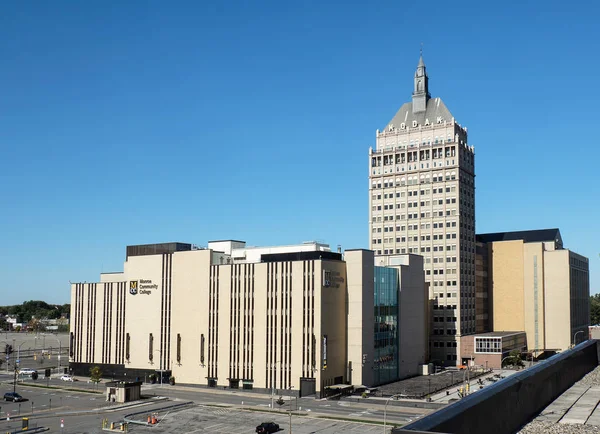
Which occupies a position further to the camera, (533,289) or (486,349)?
(533,289)

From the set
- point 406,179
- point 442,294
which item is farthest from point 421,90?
point 442,294

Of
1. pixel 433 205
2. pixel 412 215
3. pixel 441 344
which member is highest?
pixel 433 205

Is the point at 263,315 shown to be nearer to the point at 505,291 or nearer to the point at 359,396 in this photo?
the point at 359,396

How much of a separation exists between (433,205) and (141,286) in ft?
270

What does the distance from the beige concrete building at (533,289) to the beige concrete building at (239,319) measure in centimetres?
4799

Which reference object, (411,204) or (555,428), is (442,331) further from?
(555,428)

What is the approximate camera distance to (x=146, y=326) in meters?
144

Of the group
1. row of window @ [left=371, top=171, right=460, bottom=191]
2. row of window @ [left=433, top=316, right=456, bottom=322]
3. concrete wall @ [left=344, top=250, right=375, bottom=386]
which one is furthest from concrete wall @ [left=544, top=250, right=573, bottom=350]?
concrete wall @ [left=344, top=250, right=375, bottom=386]

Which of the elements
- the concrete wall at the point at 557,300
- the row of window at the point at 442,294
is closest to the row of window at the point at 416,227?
the row of window at the point at 442,294

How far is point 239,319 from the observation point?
12988 centimetres

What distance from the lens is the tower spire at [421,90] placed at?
188m

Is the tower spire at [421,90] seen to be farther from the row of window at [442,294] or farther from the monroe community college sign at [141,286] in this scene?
the monroe community college sign at [141,286]

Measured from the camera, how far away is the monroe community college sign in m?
145

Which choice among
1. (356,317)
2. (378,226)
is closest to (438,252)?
(378,226)
